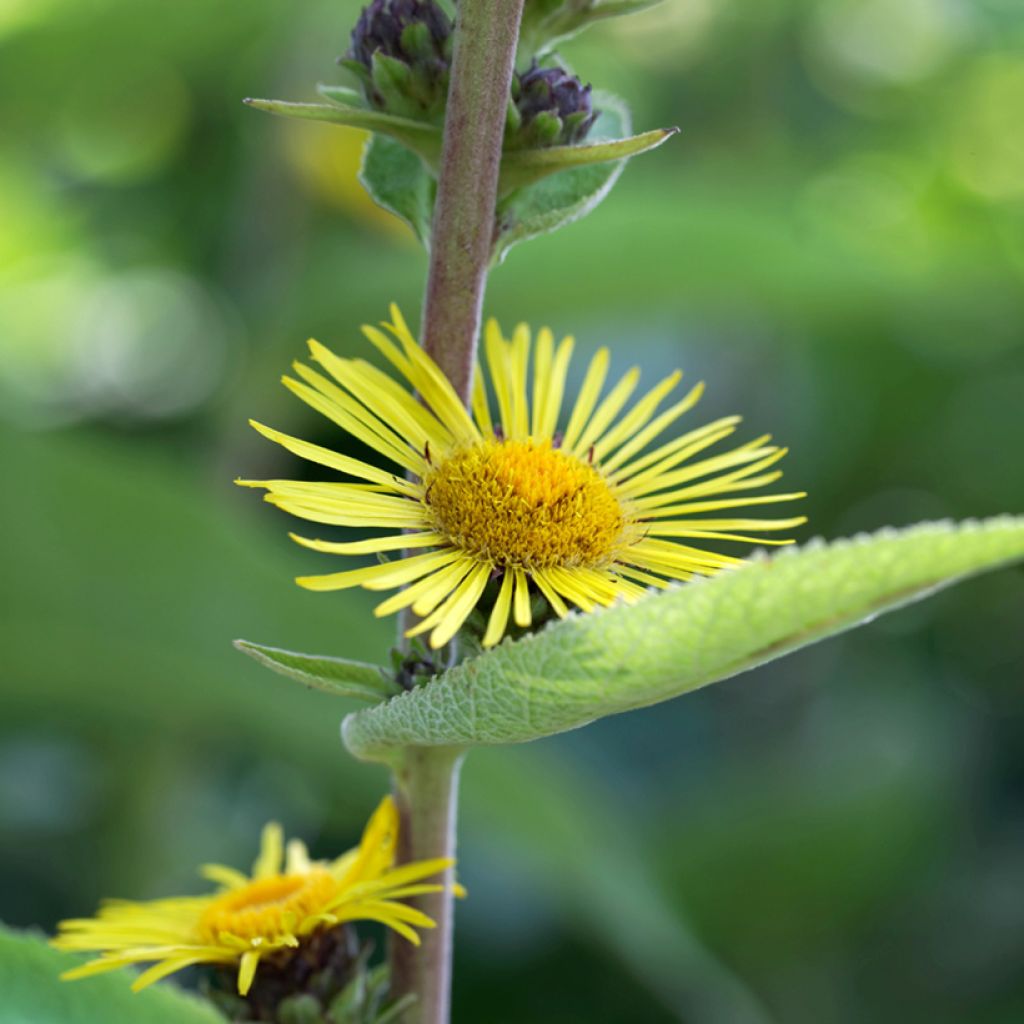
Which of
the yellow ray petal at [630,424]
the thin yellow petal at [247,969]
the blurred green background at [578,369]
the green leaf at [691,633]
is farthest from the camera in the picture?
the blurred green background at [578,369]

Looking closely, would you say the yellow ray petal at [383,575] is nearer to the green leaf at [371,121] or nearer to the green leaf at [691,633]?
the green leaf at [691,633]

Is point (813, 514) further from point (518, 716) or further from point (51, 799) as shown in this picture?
point (518, 716)

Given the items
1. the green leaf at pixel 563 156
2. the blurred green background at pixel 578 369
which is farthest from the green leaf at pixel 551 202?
the blurred green background at pixel 578 369

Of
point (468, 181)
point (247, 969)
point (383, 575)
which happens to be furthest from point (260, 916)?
point (468, 181)

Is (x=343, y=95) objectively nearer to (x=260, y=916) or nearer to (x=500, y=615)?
(x=500, y=615)

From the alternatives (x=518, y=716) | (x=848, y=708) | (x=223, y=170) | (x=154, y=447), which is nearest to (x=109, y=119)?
(x=223, y=170)

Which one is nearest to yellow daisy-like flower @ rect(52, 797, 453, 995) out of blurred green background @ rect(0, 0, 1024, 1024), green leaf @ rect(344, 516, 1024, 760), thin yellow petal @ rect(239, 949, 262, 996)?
thin yellow petal @ rect(239, 949, 262, 996)

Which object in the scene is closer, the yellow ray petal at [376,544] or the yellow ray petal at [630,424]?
the yellow ray petal at [376,544]
